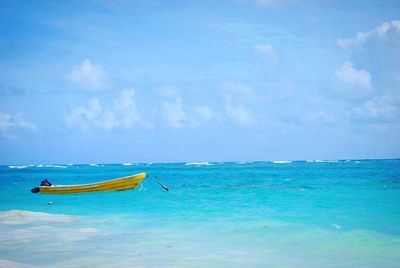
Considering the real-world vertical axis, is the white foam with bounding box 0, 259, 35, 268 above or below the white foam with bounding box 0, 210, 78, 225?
above

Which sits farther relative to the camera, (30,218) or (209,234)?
(30,218)

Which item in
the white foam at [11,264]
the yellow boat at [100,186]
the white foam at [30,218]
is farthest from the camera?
the yellow boat at [100,186]

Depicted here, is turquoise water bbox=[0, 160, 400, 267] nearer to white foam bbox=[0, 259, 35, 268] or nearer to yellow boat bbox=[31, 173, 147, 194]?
white foam bbox=[0, 259, 35, 268]

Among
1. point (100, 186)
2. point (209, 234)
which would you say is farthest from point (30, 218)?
point (100, 186)

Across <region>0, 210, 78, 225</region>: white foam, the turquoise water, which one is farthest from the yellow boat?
<region>0, 210, 78, 225</region>: white foam

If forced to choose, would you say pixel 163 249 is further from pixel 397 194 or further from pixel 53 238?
pixel 397 194

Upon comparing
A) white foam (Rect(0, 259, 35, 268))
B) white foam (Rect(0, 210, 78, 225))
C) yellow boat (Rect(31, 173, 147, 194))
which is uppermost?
yellow boat (Rect(31, 173, 147, 194))

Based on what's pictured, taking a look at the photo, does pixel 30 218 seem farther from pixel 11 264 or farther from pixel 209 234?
pixel 209 234

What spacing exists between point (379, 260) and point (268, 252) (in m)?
2.52

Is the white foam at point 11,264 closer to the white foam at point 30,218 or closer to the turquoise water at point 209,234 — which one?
the turquoise water at point 209,234

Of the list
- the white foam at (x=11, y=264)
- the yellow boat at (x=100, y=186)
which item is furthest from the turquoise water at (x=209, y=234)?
the yellow boat at (x=100, y=186)

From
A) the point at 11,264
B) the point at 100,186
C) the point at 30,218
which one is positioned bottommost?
the point at 30,218

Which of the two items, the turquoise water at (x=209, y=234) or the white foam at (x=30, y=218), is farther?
the white foam at (x=30, y=218)

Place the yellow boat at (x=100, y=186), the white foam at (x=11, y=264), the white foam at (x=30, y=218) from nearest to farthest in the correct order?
the white foam at (x=11, y=264) → the white foam at (x=30, y=218) → the yellow boat at (x=100, y=186)
